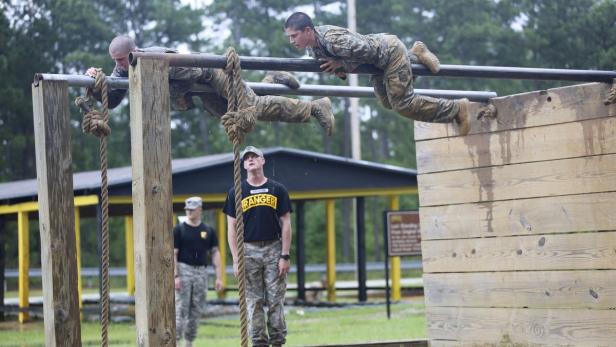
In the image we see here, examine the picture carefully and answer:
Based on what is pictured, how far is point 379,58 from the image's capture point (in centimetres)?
808

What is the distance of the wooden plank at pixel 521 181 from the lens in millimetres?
8375

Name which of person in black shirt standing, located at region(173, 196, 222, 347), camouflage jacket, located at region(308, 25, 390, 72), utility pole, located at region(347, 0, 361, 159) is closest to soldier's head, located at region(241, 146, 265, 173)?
camouflage jacket, located at region(308, 25, 390, 72)

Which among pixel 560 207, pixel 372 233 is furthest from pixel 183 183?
pixel 372 233

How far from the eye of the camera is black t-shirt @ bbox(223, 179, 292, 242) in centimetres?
1002

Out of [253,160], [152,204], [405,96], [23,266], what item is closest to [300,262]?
[23,266]

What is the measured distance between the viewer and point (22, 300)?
70.5 feet

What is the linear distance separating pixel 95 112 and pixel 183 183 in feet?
44.8

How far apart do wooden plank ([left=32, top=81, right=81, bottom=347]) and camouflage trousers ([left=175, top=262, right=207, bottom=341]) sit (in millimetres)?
5860

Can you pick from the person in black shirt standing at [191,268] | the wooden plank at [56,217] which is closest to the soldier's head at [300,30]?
the wooden plank at [56,217]

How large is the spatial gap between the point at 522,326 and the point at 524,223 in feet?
2.61

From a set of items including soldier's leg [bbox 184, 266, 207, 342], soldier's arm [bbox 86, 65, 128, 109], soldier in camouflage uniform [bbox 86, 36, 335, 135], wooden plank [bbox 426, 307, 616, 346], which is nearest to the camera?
soldier's arm [bbox 86, 65, 128, 109]

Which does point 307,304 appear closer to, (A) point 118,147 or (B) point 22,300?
(B) point 22,300

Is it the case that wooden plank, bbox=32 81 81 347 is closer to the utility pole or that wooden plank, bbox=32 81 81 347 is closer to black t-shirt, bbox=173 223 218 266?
black t-shirt, bbox=173 223 218 266

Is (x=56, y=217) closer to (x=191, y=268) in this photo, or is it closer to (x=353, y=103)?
(x=191, y=268)
